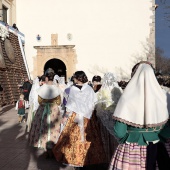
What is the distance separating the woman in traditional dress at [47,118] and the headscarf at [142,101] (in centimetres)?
318

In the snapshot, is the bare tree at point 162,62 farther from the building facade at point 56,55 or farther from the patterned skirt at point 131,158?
the patterned skirt at point 131,158

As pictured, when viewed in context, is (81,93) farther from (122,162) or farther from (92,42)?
(92,42)

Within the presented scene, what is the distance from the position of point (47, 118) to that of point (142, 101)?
3342mm

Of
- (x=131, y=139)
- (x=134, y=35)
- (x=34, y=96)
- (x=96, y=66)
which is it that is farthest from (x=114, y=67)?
(x=131, y=139)

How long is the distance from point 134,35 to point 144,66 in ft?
59.6

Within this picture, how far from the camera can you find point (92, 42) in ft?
65.9

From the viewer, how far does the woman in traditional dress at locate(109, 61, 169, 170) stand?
241cm

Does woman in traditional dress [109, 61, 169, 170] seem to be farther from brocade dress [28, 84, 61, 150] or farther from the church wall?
the church wall

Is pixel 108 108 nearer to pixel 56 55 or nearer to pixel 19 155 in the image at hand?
pixel 19 155

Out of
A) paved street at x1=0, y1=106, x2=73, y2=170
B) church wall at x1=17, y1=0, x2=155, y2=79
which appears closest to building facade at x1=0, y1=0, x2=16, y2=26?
church wall at x1=17, y1=0, x2=155, y2=79

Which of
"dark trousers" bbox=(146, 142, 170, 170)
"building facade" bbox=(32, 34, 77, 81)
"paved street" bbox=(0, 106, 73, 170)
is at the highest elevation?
"building facade" bbox=(32, 34, 77, 81)

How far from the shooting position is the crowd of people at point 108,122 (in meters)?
2.45

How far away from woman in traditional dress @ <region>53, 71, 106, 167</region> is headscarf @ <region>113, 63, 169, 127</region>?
2157 millimetres

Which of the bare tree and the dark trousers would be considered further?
the bare tree
